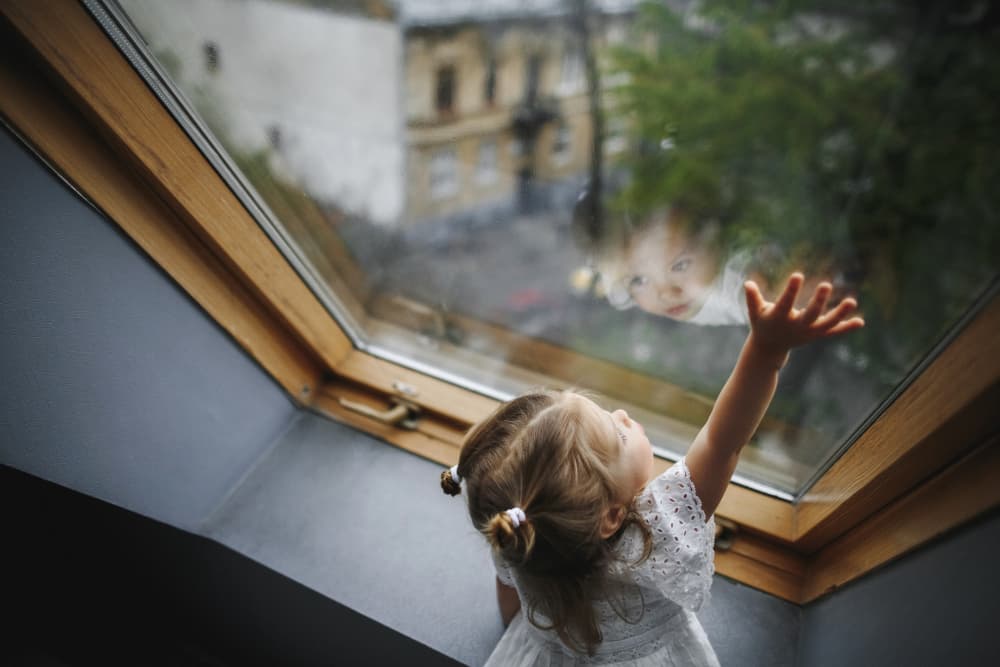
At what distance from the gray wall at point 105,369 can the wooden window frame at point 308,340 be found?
3cm

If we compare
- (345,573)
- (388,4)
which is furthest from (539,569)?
(388,4)

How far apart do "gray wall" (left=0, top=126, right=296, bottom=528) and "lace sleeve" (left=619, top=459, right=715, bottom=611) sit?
69cm

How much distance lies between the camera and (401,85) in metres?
0.96

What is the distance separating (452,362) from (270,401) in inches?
13.0

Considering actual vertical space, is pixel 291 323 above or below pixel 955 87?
below

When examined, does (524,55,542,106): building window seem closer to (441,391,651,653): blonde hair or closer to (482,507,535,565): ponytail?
(441,391,651,653): blonde hair

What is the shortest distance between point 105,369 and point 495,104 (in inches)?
25.8

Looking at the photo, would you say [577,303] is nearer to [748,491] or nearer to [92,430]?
[748,491]

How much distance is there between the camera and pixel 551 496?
71 centimetres

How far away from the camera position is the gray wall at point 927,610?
1.76ft

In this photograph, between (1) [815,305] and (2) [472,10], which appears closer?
(1) [815,305]

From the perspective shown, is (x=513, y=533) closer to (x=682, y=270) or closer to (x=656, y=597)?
(x=656, y=597)

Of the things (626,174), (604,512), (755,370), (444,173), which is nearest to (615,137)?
(626,174)

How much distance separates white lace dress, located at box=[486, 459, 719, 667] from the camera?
2.43ft
